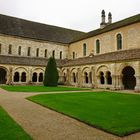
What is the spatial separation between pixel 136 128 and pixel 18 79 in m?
29.3

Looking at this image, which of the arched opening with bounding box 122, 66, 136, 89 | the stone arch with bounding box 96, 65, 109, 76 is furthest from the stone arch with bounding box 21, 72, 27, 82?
the arched opening with bounding box 122, 66, 136, 89

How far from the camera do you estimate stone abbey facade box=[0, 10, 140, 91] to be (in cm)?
2527

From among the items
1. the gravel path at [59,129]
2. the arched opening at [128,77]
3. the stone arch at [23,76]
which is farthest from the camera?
the stone arch at [23,76]

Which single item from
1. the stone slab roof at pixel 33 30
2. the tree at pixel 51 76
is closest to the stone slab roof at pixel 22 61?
the stone slab roof at pixel 33 30

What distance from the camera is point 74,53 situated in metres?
38.4

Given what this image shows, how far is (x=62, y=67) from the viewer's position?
36250mm

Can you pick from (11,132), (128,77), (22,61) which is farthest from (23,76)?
(11,132)

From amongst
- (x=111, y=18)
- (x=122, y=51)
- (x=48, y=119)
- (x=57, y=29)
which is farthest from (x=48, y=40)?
(x=48, y=119)

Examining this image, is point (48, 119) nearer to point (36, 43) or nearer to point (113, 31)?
point (113, 31)

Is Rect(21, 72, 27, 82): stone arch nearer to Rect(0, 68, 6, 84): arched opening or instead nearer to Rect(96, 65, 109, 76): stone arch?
Rect(0, 68, 6, 84): arched opening

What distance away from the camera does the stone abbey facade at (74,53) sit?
2527 centimetres

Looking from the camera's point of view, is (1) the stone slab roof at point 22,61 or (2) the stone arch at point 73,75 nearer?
(1) the stone slab roof at point 22,61

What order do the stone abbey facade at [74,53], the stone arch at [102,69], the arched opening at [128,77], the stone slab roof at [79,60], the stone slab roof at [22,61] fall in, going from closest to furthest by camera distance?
the stone slab roof at [79,60]
the stone abbey facade at [74,53]
the stone arch at [102,69]
the arched opening at [128,77]
the stone slab roof at [22,61]

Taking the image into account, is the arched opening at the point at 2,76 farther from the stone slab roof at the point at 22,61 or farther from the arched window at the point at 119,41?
the arched window at the point at 119,41
